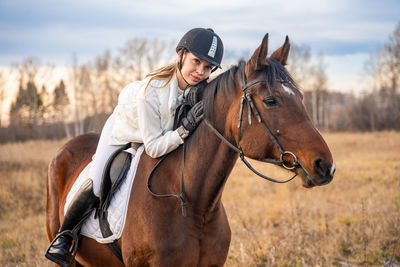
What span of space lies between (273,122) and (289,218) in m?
4.92

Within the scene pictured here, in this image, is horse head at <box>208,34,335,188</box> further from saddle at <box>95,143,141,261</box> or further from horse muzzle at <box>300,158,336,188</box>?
saddle at <box>95,143,141,261</box>

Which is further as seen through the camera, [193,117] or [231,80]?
[193,117]

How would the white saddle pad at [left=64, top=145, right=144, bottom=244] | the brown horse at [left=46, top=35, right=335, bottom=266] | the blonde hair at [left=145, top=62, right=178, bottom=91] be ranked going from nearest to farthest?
1. the brown horse at [left=46, top=35, right=335, bottom=266]
2. the white saddle pad at [left=64, top=145, right=144, bottom=244]
3. the blonde hair at [left=145, top=62, right=178, bottom=91]

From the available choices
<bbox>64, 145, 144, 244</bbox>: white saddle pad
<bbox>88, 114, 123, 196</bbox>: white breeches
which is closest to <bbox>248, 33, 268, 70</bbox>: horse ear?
<bbox>64, 145, 144, 244</bbox>: white saddle pad

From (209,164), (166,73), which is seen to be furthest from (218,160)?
(166,73)

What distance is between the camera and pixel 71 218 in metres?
2.83

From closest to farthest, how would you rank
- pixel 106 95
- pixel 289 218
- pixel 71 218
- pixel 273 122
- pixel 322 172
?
pixel 322 172, pixel 273 122, pixel 71 218, pixel 289 218, pixel 106 95

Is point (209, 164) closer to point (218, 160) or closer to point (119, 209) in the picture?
point (218, 160)

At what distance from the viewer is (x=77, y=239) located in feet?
9.55

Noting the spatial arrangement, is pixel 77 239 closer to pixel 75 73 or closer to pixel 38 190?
pixel 38 190

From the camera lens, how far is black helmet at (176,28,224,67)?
8.43 feet

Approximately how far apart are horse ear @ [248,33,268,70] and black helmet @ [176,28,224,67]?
1.54ft

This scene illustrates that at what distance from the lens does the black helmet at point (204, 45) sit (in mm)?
2570

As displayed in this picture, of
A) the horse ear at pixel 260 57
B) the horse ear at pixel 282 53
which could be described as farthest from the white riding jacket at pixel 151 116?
the horse ear at pixel 282 53
